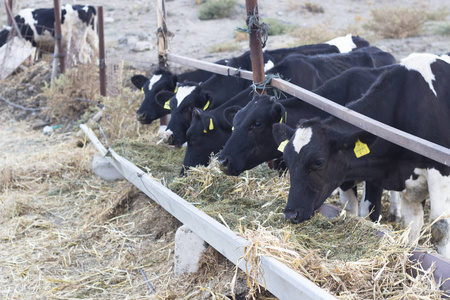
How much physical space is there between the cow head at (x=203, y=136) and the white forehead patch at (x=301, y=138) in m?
2.10

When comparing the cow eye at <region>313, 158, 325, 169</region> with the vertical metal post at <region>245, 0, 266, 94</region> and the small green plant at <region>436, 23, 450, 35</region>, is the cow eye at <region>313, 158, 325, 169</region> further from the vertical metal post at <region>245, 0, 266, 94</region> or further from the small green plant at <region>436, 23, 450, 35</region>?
the small green plant at <region>436, 23, 450, 35</region>

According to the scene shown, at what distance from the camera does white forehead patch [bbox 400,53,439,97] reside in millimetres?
4789

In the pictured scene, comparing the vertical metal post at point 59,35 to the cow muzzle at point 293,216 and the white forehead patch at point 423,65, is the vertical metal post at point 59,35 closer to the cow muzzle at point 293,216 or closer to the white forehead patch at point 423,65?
the white forehead patch at point 423,65

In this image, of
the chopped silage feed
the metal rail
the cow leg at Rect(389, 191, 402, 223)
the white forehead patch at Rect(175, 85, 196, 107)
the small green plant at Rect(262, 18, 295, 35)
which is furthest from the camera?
the small green plant at Rect(262, 18, 295, 35)

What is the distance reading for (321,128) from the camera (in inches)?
173

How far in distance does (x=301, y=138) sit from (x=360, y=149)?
48 cm

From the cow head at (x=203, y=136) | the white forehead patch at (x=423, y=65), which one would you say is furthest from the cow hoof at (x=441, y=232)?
the cow head at (x=203, y=136)

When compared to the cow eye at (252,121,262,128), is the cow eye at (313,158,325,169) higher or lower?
higher

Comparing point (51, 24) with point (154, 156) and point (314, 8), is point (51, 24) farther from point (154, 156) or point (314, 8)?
point (314, 8)

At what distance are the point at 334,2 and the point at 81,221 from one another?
19230 mm

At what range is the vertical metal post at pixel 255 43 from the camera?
17.1ft

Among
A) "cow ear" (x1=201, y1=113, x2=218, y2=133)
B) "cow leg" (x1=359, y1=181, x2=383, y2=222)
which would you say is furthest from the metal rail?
"cow leg" (x1=359, y1=181, x2=383, y2=222)

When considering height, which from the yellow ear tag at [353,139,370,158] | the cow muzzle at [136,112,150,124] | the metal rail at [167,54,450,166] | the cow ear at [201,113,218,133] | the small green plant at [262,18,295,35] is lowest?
the small green plant at [262,18,295,35]

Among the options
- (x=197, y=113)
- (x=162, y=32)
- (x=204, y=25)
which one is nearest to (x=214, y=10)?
(x=204, y=25)
